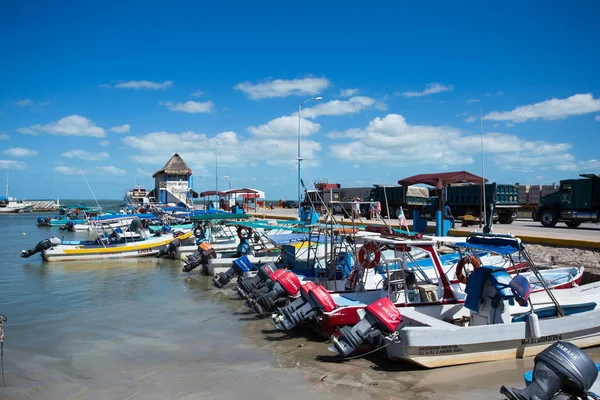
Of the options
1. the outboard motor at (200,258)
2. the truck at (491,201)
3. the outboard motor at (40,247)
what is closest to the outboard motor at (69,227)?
the outboard motor at (40,247)

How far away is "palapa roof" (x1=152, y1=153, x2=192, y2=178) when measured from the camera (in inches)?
2462

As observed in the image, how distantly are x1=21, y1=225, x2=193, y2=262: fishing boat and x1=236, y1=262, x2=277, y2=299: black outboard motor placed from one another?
12.4 meters

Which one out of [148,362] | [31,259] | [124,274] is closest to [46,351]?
[148,362]

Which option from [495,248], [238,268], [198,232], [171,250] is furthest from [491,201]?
[495,248]

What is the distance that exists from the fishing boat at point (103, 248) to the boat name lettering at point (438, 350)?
1867cm

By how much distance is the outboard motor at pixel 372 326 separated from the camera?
26.2 feet

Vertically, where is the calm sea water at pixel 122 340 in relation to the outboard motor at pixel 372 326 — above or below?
below

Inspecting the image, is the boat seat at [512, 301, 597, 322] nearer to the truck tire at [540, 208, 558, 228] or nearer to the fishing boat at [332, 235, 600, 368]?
the fishing boat at [332, 235, 600, 368]

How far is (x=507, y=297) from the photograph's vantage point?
8.20 meters

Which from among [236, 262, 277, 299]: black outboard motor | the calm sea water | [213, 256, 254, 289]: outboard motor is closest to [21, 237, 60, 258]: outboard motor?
the calm sea water

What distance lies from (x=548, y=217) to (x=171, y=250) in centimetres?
1958

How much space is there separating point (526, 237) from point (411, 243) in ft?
38.2

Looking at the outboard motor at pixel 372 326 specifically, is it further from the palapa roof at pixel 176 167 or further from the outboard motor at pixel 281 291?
the palapa roof at pixel 176 167

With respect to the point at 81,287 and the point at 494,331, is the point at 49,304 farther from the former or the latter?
the point at 494,331
